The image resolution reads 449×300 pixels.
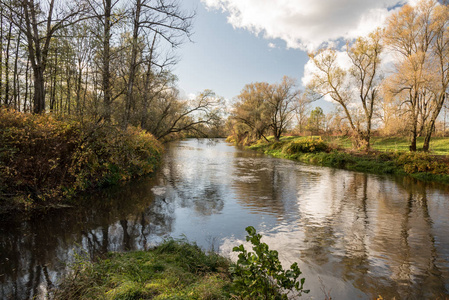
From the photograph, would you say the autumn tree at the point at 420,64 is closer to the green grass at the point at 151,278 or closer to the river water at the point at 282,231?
the river water at the point at 282,231

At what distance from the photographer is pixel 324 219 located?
8.12m

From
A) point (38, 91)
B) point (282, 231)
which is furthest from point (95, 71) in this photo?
point (282, 231)

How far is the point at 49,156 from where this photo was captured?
7.80 meters

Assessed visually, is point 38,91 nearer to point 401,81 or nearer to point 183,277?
point 183,277

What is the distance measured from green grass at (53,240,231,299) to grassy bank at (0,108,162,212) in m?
4.55

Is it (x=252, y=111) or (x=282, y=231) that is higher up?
(x=252, y=111)

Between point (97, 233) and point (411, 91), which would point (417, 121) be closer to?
point (411, 91)

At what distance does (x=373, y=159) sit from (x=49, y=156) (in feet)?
72.4

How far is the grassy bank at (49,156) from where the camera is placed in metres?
6.84

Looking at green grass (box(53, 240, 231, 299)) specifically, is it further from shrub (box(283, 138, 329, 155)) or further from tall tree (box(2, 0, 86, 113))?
shrub (box(283, 138, 329, 155))

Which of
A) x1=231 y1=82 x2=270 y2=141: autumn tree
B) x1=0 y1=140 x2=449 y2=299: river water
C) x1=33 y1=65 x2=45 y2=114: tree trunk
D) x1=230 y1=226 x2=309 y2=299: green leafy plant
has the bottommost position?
x1=0 y1=140 x2=449 y2=299: river water

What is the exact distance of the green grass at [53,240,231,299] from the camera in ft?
10.1

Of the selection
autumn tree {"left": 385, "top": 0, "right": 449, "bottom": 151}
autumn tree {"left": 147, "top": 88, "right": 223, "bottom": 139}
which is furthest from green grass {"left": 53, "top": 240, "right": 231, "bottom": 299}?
autumn tree {"left": 385, "top": 0, "right": 449, "bottom": 151}

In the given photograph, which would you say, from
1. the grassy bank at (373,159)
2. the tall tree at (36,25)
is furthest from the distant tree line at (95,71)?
the grassy bank at (373,159)
